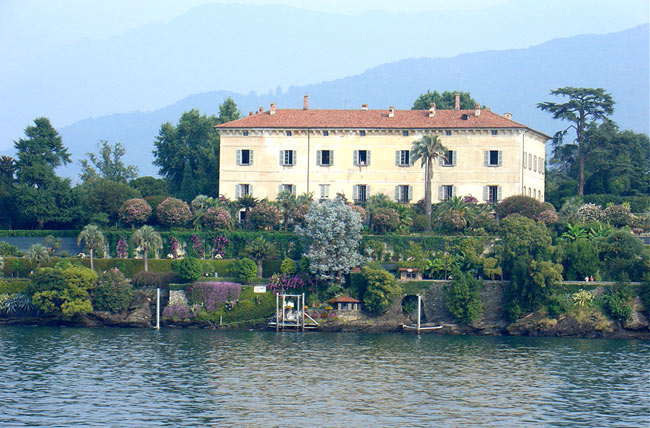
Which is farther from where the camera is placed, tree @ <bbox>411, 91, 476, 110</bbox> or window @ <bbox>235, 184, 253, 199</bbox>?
tree @ <bbox>411, 91, 476, 110</bbox>

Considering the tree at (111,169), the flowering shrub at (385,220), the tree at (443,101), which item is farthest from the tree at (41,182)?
the tree at (443,101)

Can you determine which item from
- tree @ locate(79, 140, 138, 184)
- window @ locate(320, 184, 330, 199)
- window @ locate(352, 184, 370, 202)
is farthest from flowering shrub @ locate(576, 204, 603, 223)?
tree @ locate(79, 140, 138, 184)

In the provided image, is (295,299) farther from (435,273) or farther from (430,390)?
(430,390)

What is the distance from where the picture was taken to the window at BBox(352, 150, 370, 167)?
75.7 meters

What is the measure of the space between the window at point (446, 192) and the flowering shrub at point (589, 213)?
10.3 m

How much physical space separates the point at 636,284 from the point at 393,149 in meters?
24.1

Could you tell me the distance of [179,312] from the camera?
60.8 meters

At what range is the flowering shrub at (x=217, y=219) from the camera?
6800cm

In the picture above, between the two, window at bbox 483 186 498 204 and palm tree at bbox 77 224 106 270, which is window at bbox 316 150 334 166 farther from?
palm tree at bbox 77 224 106 270

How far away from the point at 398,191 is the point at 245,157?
1260cm

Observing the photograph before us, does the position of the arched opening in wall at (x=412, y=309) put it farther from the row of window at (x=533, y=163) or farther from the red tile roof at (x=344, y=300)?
the row of window at (x=533, y=163)

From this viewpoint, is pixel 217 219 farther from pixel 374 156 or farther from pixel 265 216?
pixel 374 156

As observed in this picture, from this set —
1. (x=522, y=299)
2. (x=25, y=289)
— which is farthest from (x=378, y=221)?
(x=25, y=289)

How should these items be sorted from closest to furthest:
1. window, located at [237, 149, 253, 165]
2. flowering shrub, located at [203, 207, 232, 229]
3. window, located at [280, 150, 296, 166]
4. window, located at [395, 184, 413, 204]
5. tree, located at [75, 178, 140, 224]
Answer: flowering shrub, located at [203, 207, 232, 229] < tree, located at [75, 178, 140, 224] < window, located at [395, 184, 413, 204] < window, located at [280, 150, 296, 166] < window, located at [237, 149, 253, 165]
